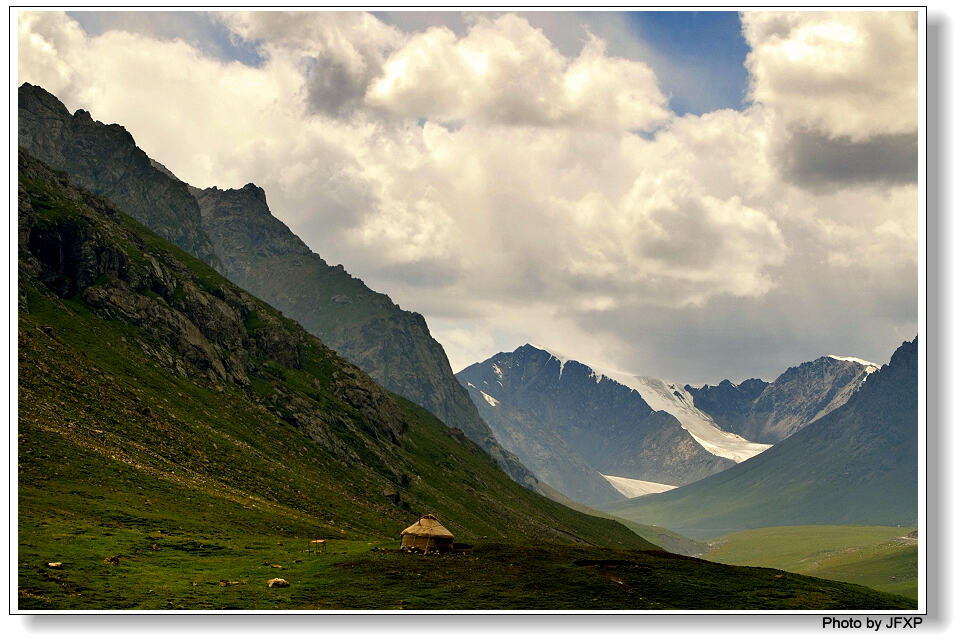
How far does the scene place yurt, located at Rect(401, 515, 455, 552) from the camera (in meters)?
96.5

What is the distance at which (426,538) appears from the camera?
318 feet

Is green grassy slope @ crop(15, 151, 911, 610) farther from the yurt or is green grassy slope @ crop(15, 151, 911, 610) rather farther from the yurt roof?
the yurt roof

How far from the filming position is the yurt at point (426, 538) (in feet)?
317

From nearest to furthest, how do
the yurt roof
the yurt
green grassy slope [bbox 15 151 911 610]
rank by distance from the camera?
green grassy slope [bbox 15 151 911 610] < the yurt < the yurt roof

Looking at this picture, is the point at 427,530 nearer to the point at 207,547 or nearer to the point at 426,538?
the point at 426,538

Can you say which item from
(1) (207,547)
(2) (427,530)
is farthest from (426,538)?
(1) (207,547)

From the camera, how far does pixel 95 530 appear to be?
3410 inches

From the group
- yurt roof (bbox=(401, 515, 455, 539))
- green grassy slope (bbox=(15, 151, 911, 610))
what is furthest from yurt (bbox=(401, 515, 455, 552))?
green grassy slope (bbox=(15, 151, 911, 610))

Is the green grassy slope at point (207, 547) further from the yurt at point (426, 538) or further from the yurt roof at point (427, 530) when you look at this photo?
the yurt roof at point (427, 530)
